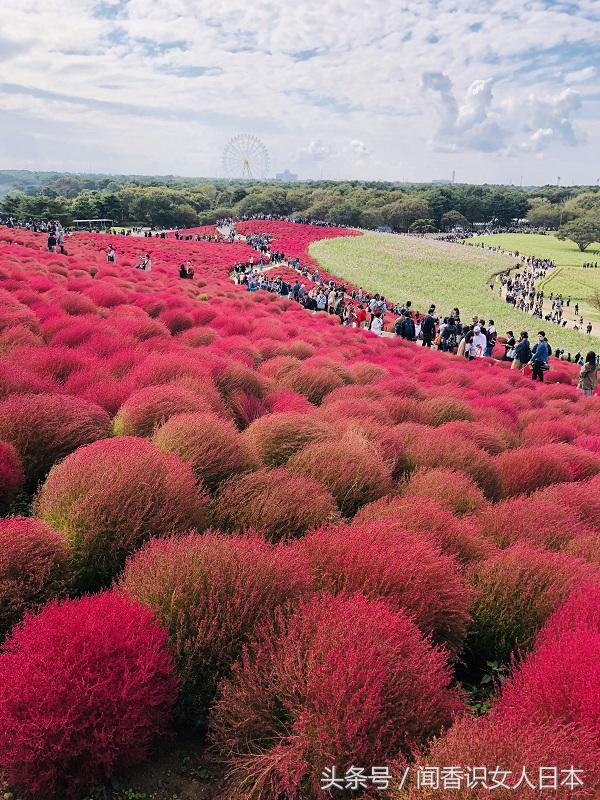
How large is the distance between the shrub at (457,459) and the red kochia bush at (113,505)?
2749 millimetres

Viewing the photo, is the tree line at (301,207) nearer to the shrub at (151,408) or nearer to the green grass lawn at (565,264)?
the green grass lawn at (565,264)

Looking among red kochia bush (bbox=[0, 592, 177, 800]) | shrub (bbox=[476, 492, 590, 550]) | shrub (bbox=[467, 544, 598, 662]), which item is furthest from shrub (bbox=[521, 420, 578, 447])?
red kochia bush (bbox=[0, 592, 177, 800])

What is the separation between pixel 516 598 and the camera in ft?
11.9

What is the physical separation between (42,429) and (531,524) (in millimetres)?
4009

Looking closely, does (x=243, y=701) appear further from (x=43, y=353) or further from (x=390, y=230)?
(x=390, y=230)

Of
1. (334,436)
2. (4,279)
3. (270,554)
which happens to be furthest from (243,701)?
(4,279)

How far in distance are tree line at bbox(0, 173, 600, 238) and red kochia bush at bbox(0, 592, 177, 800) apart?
2925 inches

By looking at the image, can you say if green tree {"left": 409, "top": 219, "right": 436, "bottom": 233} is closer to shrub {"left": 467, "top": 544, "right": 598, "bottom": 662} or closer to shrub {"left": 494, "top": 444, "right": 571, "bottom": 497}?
shrub {"left": 494, "top": 444, "right": 571, "bottom": 497}

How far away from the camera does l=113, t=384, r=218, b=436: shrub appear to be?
5212 mm

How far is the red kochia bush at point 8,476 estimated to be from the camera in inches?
158

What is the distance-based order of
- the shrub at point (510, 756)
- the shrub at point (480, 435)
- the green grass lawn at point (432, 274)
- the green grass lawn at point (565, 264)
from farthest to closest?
the green grass lawn at point (565, 264) → the green grass lawn at point (432, 274) → the shrub at point (480, 435) → the shrub at point (510, 756)

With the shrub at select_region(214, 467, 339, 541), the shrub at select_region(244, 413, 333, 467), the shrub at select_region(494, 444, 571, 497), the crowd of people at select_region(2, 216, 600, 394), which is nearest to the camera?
the shrub at select_region(214, 467, 339, 541)

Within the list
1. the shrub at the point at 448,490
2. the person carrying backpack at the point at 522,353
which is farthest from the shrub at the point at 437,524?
the person carrying backpack at the point at 522,353

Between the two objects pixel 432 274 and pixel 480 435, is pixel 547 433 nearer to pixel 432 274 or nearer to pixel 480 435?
pixel 480 435
